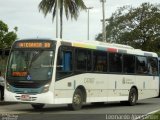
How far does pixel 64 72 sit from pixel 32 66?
1304 millimetres

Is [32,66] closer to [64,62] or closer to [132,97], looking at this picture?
[64,62]

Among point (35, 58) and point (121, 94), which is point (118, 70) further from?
point (35, 58)

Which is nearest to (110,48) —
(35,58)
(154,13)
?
(35,58)

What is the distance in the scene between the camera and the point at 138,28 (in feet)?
216

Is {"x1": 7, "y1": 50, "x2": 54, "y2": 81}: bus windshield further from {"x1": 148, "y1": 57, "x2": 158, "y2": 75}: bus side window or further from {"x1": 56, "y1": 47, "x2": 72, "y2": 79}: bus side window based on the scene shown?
{"x1": 148, "y1": 57, "x2": 158, "y2": 75}: bus side window

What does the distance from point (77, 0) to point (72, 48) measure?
17.6 meters

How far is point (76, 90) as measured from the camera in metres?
20.9

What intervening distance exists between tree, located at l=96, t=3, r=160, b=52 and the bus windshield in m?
44.8

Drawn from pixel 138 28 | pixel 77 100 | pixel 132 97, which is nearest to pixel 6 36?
pixel 138 28

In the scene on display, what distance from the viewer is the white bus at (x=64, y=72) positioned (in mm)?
19422

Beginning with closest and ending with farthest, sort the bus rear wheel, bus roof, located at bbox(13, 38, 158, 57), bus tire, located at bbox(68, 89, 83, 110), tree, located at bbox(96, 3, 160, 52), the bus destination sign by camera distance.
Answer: the bus destination sign < bus roof, located at bbox(13, 38, 158, 57) < bus tire, located at bbox(68, 89, 83, 110) < the bus rear wheel < tree, located at bbox(96, 3, 160, 52)

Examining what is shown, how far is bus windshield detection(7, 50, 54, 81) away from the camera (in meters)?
19.4

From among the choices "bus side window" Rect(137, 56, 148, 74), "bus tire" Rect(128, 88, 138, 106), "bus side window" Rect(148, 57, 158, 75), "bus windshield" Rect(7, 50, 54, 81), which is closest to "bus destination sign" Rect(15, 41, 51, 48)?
"bus windshield" Rect(7, 50, 54, 81)

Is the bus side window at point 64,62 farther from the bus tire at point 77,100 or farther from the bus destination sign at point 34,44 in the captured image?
the bus tire at point 77,100
